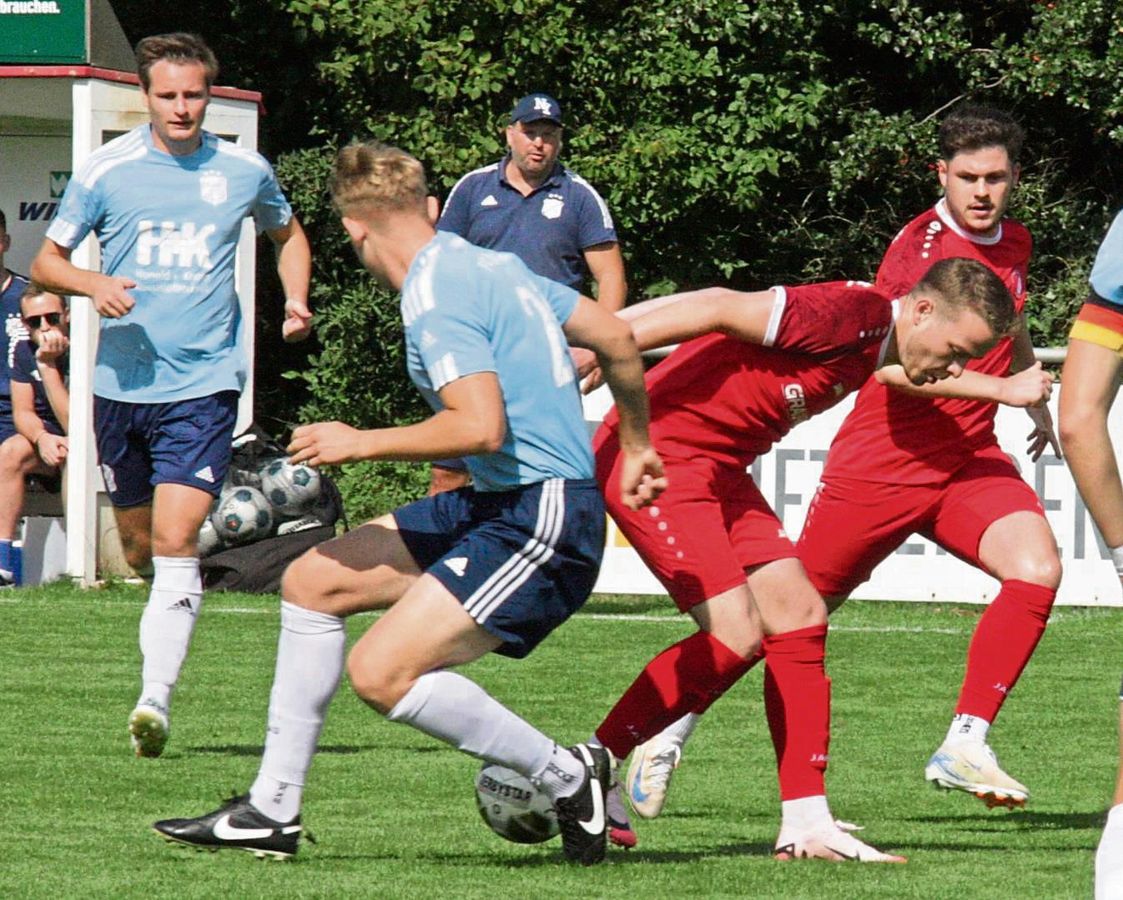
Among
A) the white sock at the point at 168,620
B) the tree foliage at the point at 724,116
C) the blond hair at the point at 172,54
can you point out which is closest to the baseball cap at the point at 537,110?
the blond hair at the point at 172,54

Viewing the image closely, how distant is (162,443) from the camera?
7.15 metres

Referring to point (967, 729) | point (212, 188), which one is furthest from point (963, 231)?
point (212, 188)

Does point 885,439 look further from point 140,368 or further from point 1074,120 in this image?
point 1074,120

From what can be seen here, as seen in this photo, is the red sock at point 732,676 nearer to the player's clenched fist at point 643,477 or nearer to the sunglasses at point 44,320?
the player's clenched fist at point 643,477

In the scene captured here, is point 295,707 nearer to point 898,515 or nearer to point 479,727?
point 479,727

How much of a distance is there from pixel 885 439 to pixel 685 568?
4.07ft

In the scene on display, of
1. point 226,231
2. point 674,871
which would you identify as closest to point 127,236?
point 226,231

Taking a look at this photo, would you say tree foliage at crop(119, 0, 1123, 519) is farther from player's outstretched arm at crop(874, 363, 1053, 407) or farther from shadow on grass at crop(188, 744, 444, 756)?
player's outstretched arm at crop(874, 363, 1053, 407)

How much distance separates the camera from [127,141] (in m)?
7.38

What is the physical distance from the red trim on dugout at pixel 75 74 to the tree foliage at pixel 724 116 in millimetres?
4075

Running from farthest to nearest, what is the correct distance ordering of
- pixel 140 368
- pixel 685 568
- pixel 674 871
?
pixel 140 368 → pixel 685 568 → pixel 674 871

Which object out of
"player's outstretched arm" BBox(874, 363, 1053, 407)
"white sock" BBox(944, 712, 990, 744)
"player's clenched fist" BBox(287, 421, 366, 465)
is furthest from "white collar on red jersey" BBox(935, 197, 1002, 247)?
"player's clenched fist" BBox(287, 421, 366, 465)

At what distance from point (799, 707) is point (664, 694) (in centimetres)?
37

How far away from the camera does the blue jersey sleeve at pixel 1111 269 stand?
4.06 metres
